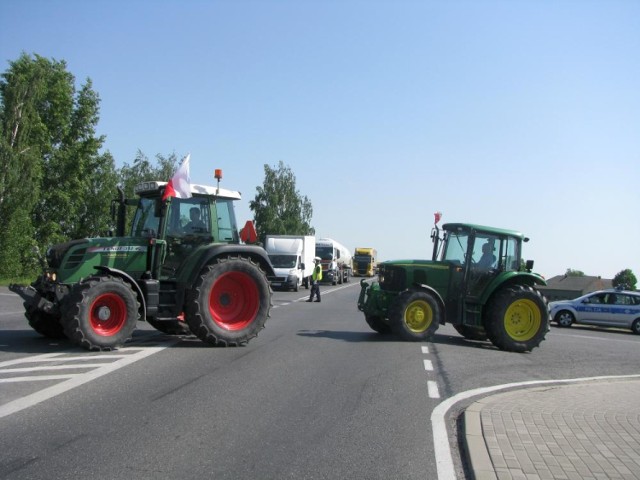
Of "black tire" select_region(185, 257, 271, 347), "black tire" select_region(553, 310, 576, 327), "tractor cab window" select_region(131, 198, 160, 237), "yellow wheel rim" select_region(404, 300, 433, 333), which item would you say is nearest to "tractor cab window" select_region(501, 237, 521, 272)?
"yellow wheel rim" select_region(404, 300, 433, 333)

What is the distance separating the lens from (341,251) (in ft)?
177

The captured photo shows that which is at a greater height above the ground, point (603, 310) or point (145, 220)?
point (145, 220)

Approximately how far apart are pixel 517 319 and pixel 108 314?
8.10m

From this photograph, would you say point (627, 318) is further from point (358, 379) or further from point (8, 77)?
point (8, 77)

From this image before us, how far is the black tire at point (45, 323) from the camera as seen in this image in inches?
417

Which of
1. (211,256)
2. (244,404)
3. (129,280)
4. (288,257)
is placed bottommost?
(244,404)

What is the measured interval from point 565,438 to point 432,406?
1641 millimetres

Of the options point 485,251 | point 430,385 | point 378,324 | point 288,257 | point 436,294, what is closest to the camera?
point 430,385

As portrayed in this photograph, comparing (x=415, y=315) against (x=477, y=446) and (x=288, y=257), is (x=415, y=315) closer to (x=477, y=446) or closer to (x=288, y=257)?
(x=477, y=446)

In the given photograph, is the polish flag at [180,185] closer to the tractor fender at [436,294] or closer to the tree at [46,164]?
the tractor fender at [436,294]

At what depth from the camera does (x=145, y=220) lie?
1123cm

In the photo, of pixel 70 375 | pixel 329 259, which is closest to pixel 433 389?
pixel 70 375

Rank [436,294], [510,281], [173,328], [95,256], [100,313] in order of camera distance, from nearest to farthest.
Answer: [100,313]
[95,256]
[173,328]
[436,294]
[510,281]

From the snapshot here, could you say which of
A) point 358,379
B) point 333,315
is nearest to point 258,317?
point 358,379
